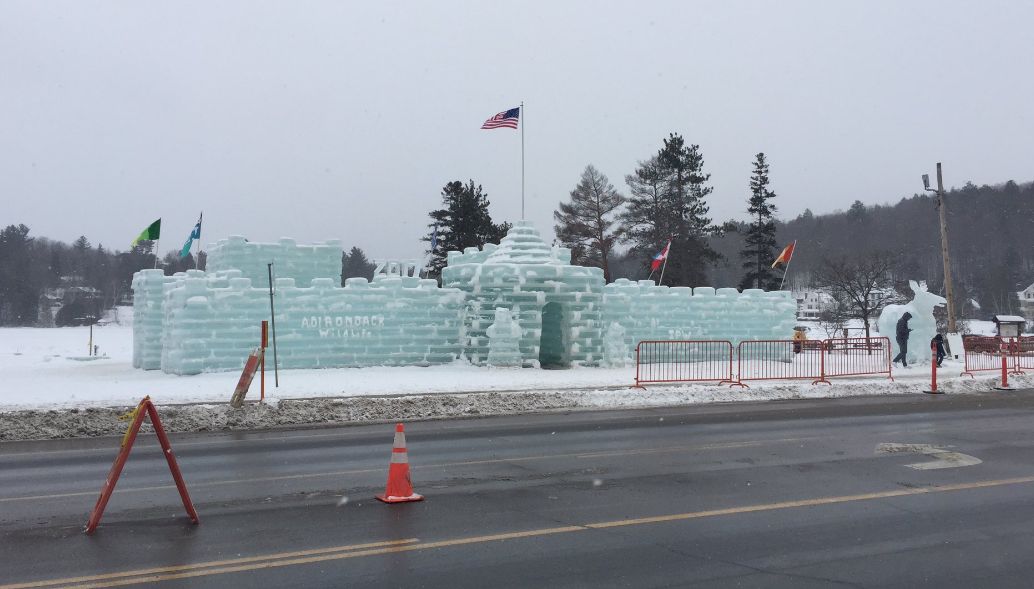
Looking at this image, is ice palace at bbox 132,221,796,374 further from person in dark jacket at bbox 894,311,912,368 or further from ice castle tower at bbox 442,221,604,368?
person in dark jacket at bbox 894,311,912,368

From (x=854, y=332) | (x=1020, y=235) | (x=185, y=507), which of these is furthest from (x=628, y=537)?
(x=1020, y=235)

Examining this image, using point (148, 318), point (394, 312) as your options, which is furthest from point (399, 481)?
point (148, 318)

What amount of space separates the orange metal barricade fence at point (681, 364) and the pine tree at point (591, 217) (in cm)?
3511

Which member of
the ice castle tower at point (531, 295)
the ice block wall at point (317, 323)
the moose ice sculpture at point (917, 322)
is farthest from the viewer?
the moose ice sculpture at point (917, 322)

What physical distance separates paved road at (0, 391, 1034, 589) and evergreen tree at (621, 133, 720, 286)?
161ft

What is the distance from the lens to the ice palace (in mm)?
24422

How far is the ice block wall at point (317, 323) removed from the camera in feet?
78.9

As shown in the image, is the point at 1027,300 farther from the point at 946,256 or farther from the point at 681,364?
the point at 681,364

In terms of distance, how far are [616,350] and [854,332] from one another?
59.6 meters

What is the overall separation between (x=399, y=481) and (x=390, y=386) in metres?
12.4

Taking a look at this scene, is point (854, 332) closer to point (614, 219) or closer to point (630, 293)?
point (614, 219)

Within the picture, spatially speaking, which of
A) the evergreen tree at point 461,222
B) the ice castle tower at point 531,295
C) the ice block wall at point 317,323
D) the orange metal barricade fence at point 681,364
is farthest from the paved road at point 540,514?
the evergreen tree at point 461,222

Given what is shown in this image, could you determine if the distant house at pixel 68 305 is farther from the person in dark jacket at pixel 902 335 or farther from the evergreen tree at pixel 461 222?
the person in dark jacket at pixel 902 335

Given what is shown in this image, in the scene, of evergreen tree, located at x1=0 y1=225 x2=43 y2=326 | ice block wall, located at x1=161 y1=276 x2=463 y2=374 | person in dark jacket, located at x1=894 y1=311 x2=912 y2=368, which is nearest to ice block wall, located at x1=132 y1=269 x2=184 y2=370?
ice block wall, located at x1=161 y1=276 x2=463 y2=374
